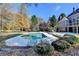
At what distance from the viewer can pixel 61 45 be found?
3.21 meters

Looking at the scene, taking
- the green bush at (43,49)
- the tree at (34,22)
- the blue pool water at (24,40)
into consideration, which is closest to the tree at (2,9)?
the blue pool water at (24,40)

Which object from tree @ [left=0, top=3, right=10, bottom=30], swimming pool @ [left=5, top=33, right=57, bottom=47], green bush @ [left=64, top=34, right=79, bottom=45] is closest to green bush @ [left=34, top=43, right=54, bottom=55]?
swimming pool @ [left=5, top=33, right=57, bottom=47]

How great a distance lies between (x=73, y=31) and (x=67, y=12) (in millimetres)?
286

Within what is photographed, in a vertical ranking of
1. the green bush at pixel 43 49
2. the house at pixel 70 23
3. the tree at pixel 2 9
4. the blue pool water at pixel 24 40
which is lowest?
the green bush at pixel 43 49

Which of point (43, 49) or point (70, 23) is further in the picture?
point (70, 23)

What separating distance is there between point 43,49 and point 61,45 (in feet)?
0.87

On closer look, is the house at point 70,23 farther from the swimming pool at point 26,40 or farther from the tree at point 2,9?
the tree at point 2,9

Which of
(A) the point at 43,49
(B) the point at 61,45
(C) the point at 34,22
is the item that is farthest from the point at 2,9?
(B) the point at 61,45

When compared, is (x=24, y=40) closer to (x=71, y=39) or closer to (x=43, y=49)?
(x=43, y=49)

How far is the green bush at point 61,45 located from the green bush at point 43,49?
7cm

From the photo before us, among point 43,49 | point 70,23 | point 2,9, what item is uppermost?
point 2,9

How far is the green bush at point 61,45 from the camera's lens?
320 centimetres

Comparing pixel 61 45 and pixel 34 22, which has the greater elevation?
pixel 34 22

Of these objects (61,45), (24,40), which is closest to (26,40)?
(24,40)
